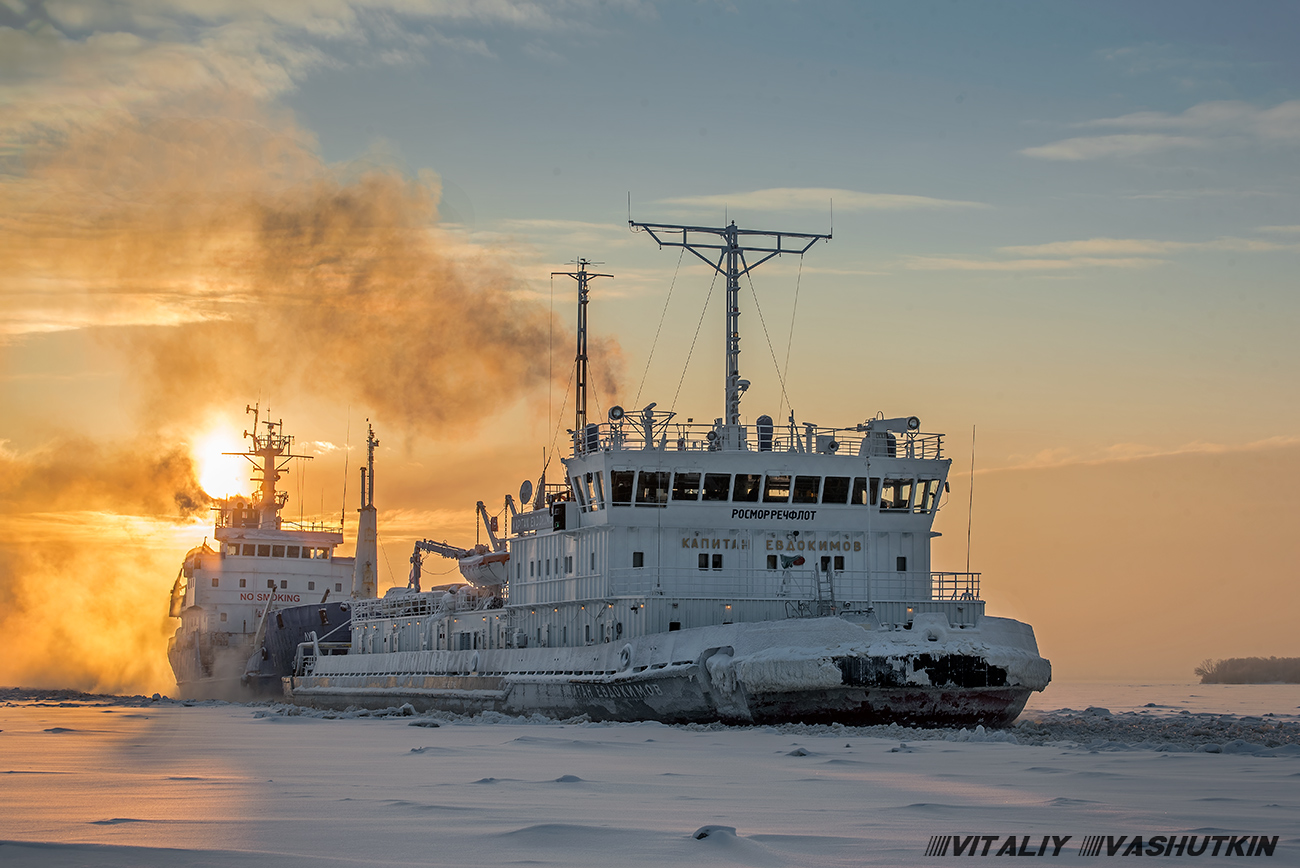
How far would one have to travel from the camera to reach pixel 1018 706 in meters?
28.5

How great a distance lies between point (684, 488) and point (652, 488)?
0.83m

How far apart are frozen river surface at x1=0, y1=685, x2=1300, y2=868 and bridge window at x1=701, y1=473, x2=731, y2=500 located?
10666 mm

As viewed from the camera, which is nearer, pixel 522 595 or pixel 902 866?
pixel 902 866

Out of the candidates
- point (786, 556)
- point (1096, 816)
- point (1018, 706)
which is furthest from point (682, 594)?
point (1096, 816)

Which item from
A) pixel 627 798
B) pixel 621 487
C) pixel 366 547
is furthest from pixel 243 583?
pixel 627 798

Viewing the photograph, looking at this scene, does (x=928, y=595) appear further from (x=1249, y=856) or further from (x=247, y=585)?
(x=247, y=585)

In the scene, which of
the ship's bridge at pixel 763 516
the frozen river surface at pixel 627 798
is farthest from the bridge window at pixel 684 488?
the frozen river surface at pixel 627 798

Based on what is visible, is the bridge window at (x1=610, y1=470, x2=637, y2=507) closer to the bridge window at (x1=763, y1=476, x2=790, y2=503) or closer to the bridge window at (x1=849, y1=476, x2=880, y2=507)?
the bridge window at (x1=763, y1=476, x2=790, y2=503)

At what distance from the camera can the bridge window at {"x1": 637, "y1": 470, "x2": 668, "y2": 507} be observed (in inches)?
1358

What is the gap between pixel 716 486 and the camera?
34594mm

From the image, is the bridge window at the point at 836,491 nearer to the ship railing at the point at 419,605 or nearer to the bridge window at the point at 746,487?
the bridge window at the point at 746,487

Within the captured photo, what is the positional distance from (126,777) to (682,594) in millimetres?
19457

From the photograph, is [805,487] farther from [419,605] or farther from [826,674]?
[419,605]

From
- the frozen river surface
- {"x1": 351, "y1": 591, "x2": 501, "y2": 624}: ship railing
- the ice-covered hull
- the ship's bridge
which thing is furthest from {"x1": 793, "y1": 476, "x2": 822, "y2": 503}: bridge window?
{"x1": 351, "y1": 591, "x2": 501, "y2": 624}: ship railing
